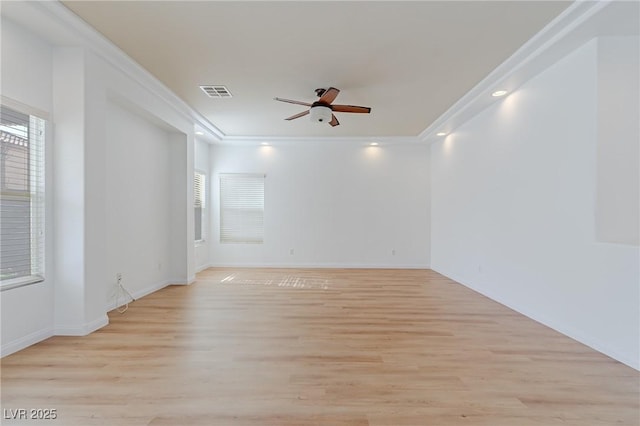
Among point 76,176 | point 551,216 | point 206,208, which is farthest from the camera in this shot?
point 206,208

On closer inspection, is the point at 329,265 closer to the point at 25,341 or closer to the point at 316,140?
the point at 316,140

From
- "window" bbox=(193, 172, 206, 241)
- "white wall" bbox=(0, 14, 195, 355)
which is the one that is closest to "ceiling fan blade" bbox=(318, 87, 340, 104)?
"white wall" bbox=(0, 14, 195, 355)

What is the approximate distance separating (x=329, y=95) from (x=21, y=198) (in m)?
3.24

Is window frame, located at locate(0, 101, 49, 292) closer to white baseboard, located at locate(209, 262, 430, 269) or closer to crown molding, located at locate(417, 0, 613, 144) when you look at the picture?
white baseboard, located at locate(209, 262, 430, 269)

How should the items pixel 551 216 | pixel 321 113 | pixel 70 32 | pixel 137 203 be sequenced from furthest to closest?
pixel 137 203, pixel 321 113, pixel 551 216, pixel 70 32

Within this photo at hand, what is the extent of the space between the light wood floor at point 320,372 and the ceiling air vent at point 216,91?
2.92 metres

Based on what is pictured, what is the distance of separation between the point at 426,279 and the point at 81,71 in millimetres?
5896

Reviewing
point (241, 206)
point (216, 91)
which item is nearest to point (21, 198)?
point (216, 91)

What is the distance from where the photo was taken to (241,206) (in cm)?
746

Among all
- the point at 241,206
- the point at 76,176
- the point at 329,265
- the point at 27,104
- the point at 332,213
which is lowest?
the point at 329,265

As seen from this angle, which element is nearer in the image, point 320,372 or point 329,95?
point 320,372

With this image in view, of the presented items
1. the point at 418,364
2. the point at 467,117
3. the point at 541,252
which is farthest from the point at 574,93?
the point at 418,364

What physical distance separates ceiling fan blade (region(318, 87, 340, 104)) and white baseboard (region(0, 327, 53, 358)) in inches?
149

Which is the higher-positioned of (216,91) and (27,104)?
(216,91)
